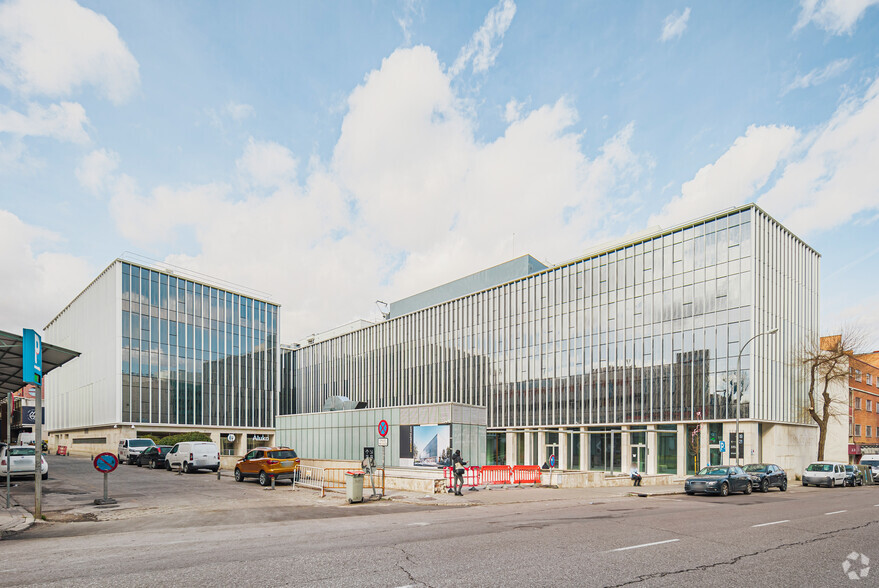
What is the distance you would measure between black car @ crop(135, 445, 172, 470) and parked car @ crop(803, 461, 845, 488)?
39.9m

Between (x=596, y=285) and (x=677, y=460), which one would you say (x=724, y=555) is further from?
(x=596, y=285)

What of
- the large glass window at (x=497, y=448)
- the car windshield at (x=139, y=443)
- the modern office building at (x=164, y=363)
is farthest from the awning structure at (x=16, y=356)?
the large glass window at (x=497, y=448)

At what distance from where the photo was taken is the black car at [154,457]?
36.4 metres

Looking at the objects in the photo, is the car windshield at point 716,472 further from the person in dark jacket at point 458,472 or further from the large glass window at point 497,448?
the large glass window at point 497,448

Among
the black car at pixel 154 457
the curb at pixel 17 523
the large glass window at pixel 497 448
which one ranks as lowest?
the large glass window at pixel 497 448

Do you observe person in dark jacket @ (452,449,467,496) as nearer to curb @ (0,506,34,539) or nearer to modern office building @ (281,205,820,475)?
modern office building @ (281,205,820,475)

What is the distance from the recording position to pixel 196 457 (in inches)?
1281

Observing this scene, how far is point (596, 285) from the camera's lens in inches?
2024

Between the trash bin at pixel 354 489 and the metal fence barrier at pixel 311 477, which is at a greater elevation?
the trash bin at pixel 354 489

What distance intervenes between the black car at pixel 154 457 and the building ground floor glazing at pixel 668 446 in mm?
25492

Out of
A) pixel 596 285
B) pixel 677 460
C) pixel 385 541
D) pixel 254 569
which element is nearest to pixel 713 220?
pixel 596 285

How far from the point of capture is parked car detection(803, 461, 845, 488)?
113 ft

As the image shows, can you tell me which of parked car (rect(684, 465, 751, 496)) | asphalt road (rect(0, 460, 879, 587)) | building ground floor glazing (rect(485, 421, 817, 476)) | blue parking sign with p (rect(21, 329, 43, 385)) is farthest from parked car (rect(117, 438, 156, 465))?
parked car (rect(684, 465, 751, 496))

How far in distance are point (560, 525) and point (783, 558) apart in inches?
199
